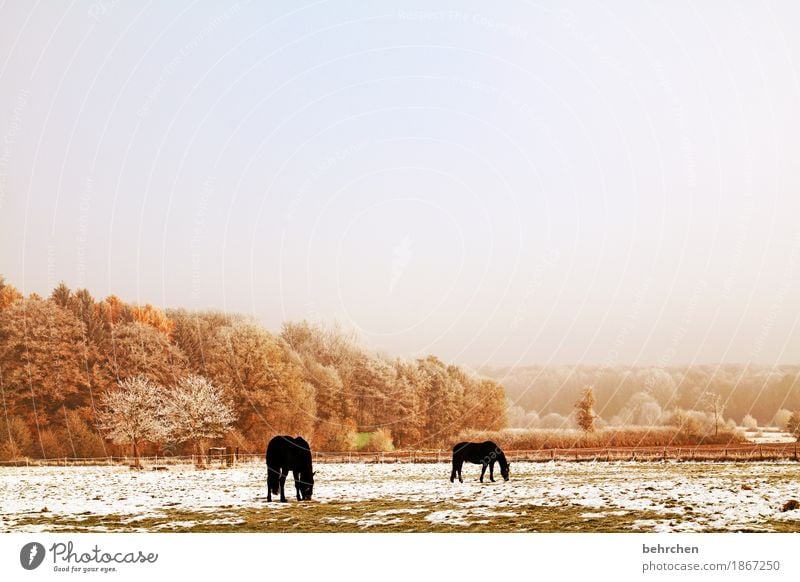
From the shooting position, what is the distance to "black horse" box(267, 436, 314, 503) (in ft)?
75.8

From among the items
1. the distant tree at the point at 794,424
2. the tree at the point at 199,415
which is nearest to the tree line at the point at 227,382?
the tree at the point at 199,415

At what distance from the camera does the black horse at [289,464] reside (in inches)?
909

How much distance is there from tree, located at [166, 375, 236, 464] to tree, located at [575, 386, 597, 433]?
18.2 meters

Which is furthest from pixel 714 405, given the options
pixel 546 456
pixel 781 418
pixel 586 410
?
pixel 546 456

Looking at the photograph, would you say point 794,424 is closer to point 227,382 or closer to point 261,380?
point 261,380

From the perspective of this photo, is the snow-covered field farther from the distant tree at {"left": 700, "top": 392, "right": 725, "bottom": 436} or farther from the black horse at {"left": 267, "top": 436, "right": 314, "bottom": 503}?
the distant tree at {"left": 700, "top": 392, "right": 725, "bottom": 436}

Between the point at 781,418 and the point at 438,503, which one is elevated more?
the point at 781,418

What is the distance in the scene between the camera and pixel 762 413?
39.0m

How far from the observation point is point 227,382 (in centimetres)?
4441

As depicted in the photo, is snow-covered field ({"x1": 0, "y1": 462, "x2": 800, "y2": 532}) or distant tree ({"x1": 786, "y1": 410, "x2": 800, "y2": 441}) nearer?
snow-covered field ({"x1": 0, "y1": 462, "x2": 800, "y2": 532})

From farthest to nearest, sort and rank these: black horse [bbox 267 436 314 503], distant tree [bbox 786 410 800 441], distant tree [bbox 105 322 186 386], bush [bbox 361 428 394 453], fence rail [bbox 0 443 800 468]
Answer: distant tree [bbox 105 322 186 386] < bush [bbox 361 428 394 453] < distant tree [bbox 786 410 800 441] < fence rail [bbox 0 443 800 468] < black horse [bbox 267 436 314 503]

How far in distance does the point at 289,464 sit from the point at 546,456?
1876 centimetres

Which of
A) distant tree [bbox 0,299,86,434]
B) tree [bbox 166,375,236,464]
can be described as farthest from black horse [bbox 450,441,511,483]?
distant tree [bbox 0,299,86,434]

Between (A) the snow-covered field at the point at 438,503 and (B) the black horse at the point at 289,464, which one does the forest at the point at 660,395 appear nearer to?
(A) the snow-covered field at the point at 438,503
